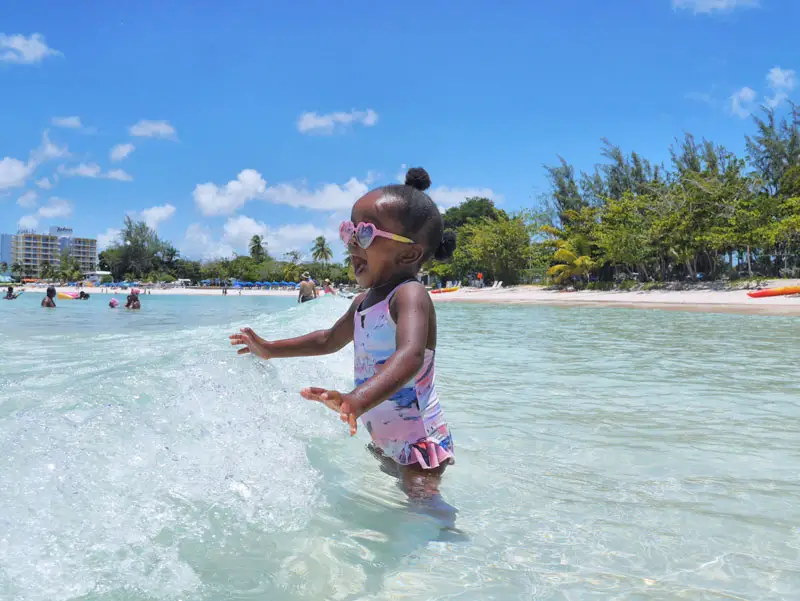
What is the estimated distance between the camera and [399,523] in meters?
2.26

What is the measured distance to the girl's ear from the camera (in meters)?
2.30

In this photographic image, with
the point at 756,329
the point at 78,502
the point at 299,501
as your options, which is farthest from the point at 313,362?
the point at 756,329

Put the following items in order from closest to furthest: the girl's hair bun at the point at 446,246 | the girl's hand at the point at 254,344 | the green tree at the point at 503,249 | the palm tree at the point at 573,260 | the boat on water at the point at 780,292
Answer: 1. the girl's hair bun at the point at 446,246
2. the girl's hand at the point at 254,344
3. the boat on water at the point at 780,292
4. the palm tree at the point at 573,260
5. the green tree at the point at 503,249

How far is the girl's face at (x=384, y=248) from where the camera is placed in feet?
7.47

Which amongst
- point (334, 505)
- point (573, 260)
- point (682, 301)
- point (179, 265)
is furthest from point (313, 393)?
point (179, 265)

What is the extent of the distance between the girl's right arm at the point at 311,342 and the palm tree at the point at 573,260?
4373 cm

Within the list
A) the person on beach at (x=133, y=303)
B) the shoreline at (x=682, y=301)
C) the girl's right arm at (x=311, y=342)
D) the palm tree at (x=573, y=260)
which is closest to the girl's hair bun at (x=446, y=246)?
the girl's right arm at (x=311, y=342)

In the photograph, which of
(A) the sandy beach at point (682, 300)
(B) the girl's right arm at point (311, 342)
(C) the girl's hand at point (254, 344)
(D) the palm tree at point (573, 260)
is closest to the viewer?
(B) the girl's right arm at point (311, 342)

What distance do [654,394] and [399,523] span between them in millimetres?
3856

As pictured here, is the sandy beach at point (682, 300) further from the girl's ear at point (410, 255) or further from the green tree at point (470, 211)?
the green tree at point (470, 211)

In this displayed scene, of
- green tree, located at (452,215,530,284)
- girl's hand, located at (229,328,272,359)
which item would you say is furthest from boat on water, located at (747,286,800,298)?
girl's hand, located at (229,328,272,359)

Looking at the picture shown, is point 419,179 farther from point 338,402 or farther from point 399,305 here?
point 338,402

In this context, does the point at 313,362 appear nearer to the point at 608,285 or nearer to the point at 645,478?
the point at 645,478

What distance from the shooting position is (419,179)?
2.40 m
